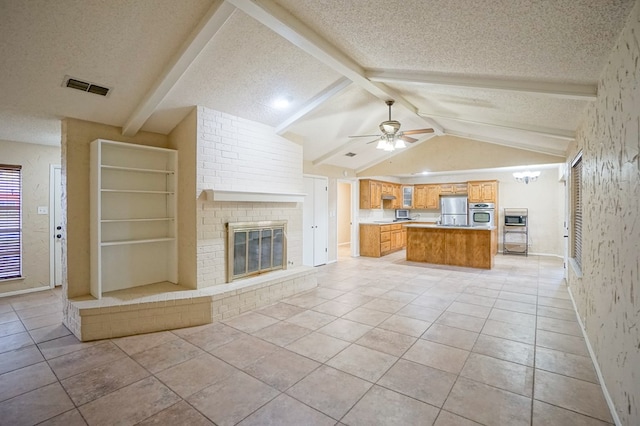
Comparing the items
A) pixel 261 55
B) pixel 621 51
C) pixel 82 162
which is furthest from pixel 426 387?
pixel 82 162

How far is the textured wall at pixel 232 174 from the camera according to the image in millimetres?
3873

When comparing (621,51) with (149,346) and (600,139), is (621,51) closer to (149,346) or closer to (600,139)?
(600,139)

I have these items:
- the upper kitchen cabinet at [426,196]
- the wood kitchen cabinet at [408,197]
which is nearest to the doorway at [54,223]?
the wood kitchen cabinet at [408,197]

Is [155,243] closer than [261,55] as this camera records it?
No

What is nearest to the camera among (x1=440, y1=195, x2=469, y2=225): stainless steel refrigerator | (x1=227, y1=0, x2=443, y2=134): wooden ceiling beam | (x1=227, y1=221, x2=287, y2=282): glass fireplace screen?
(x1=227, y1=0, x2=443, y2=134): wooden ceiling beam

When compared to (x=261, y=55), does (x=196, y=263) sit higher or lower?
lower

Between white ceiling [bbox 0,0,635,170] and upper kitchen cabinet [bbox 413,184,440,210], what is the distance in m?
5.67

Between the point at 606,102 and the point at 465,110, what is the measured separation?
6.98 feet

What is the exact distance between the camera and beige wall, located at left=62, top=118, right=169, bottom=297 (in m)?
3.59

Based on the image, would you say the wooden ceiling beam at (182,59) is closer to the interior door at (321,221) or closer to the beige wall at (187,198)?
the beige wall at (187,198)

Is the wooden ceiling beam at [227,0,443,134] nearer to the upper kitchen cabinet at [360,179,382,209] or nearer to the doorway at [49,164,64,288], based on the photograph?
the doorway at [49,164,64,288]

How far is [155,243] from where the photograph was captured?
4.29 metres

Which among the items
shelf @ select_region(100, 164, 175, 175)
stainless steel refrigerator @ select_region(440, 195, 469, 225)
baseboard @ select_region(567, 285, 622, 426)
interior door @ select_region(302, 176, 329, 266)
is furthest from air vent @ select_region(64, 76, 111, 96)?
stainless steel refrigerator @ select_region(440, 195, 469, 225)

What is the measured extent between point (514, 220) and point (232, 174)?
26.0 feet
